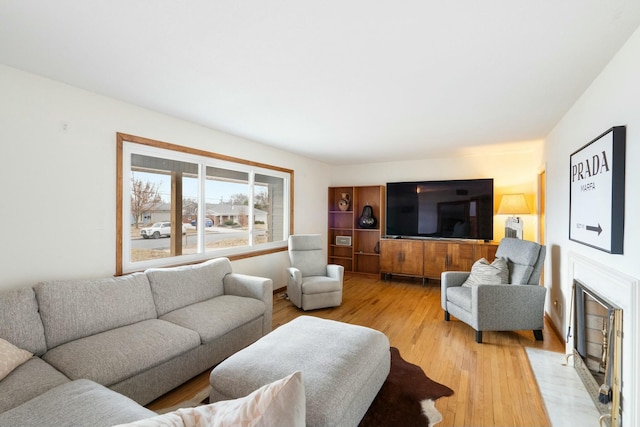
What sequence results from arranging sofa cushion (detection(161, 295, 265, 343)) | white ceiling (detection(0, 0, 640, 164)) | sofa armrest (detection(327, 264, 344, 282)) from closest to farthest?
white ceiling (detection(0, 0, 640, 164)), sofa cushion (detection(161, 295, 265, 343)), sofa armrest (detection(327, 264, 344, 282))

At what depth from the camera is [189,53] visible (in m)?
1.84

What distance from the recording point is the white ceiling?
4.72ft

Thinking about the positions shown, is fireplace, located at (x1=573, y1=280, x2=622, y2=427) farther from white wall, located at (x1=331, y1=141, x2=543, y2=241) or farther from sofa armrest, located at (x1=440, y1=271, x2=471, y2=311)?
white wall, located at (x1=331, y1=141, x2=543, y2=241)

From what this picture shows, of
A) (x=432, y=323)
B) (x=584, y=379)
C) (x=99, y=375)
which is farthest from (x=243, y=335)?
(x=584, y=379)

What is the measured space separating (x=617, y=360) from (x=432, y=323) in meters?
1.87

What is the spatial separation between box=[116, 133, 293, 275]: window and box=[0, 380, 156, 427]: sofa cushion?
154 cm

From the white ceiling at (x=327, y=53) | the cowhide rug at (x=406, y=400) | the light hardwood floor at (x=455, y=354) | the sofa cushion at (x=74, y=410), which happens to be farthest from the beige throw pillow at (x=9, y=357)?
the cowhide rug at (x=406, y=400)

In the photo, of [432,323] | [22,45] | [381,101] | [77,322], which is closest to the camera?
[22,45]

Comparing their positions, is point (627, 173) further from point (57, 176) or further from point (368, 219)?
point (368, 219)

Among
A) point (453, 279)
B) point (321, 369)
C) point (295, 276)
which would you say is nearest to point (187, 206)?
point (295, 276)

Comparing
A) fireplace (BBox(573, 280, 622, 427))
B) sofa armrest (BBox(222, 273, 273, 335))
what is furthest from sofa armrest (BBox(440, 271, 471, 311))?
sofa armrest (BBox(222, 273, 273, 335))

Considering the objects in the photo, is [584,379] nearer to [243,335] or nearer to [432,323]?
[432,323]

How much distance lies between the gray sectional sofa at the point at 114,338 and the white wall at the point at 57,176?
1.11 ft

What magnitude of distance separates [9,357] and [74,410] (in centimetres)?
75
